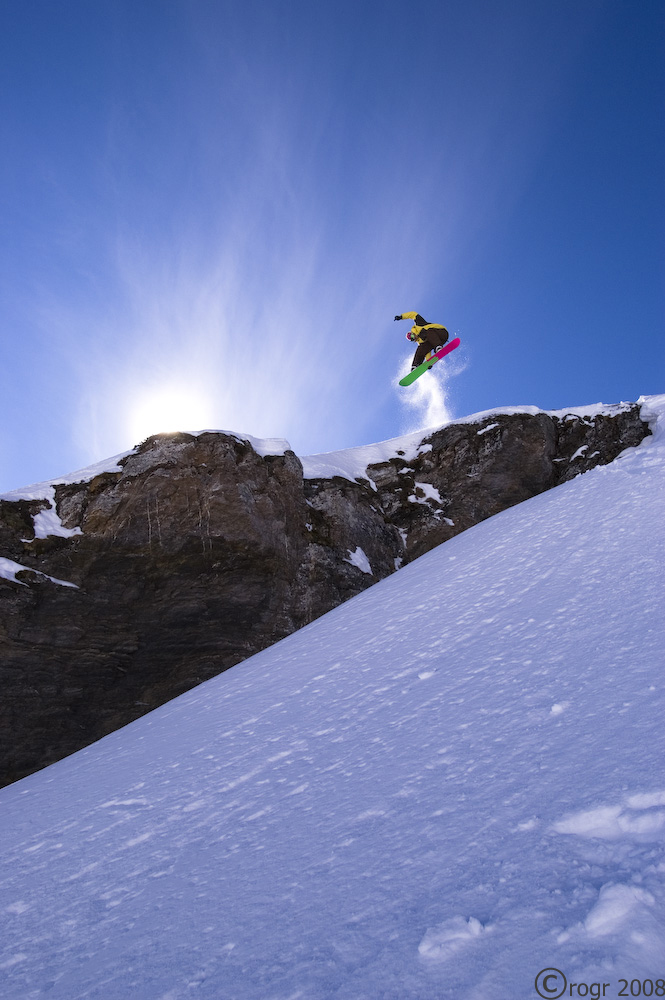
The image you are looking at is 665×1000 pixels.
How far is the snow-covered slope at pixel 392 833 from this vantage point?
5.08 ft

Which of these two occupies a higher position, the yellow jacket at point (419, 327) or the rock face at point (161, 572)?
the yellow jacket at point (419, 327)

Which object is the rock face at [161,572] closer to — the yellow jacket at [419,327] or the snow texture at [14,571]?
the snow texture at [14,571]

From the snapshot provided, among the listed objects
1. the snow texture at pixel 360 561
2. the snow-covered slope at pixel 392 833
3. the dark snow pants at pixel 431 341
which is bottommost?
the snow-covered slope at pixel 392 833

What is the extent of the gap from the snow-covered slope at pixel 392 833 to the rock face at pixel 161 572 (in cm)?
786

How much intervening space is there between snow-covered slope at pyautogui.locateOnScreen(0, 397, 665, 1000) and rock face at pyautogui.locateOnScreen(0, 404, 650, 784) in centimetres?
786

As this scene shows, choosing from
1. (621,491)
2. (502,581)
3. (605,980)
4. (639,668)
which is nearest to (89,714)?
(502,581)

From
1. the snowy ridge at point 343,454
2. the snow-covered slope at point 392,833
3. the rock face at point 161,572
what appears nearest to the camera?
the snow-covered slope at point 392,833

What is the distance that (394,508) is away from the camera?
1920 centimetres

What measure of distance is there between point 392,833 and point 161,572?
12351 mm

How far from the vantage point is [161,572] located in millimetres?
13781

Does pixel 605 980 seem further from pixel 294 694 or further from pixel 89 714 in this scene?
pixel 89 714

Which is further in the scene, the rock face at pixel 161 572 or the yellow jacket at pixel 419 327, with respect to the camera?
the yellow jacket at pixel 419 327

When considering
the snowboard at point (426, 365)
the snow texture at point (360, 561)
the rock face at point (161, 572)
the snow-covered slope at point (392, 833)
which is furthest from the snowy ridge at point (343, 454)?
the snow-covered slope at point (392, 833)

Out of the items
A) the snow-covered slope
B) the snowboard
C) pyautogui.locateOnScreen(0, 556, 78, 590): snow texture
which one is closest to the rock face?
pyautogui.locateOnScreen(0, 556, 78, 590): snow texture
